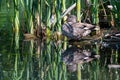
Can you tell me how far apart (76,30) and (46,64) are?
7.86ft

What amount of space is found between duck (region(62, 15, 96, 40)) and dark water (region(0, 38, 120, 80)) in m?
0.29

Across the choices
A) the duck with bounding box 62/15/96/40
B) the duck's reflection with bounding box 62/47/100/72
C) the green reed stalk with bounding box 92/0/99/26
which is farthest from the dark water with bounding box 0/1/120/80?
the green reed stalk with bounding box 92/0/99/26

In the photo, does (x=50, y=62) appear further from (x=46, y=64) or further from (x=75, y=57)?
(x=75, y=57)

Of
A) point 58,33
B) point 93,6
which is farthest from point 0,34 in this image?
point 93,6

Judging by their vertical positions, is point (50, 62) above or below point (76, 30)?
below

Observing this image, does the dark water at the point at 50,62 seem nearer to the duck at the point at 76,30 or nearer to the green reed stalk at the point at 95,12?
the duck at the point at 76,30

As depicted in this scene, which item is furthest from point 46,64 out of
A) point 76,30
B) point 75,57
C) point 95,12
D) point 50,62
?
point 95,12

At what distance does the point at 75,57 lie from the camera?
8266 mm

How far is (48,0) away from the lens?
10.3 m

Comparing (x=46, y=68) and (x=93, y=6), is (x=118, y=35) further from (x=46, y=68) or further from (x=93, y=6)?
(x=46, y=68)

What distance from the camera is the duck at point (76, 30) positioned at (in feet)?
32.5

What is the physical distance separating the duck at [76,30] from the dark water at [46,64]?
0.29 meters

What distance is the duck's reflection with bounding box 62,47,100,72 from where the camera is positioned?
7.54 m

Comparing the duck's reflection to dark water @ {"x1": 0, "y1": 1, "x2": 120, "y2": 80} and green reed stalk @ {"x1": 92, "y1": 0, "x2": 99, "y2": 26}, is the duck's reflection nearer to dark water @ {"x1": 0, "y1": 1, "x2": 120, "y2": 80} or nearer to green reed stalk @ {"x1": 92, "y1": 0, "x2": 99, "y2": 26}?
dark water @ {"x1": 0, "y1": 1, "x2": 120, "y2": 80}
